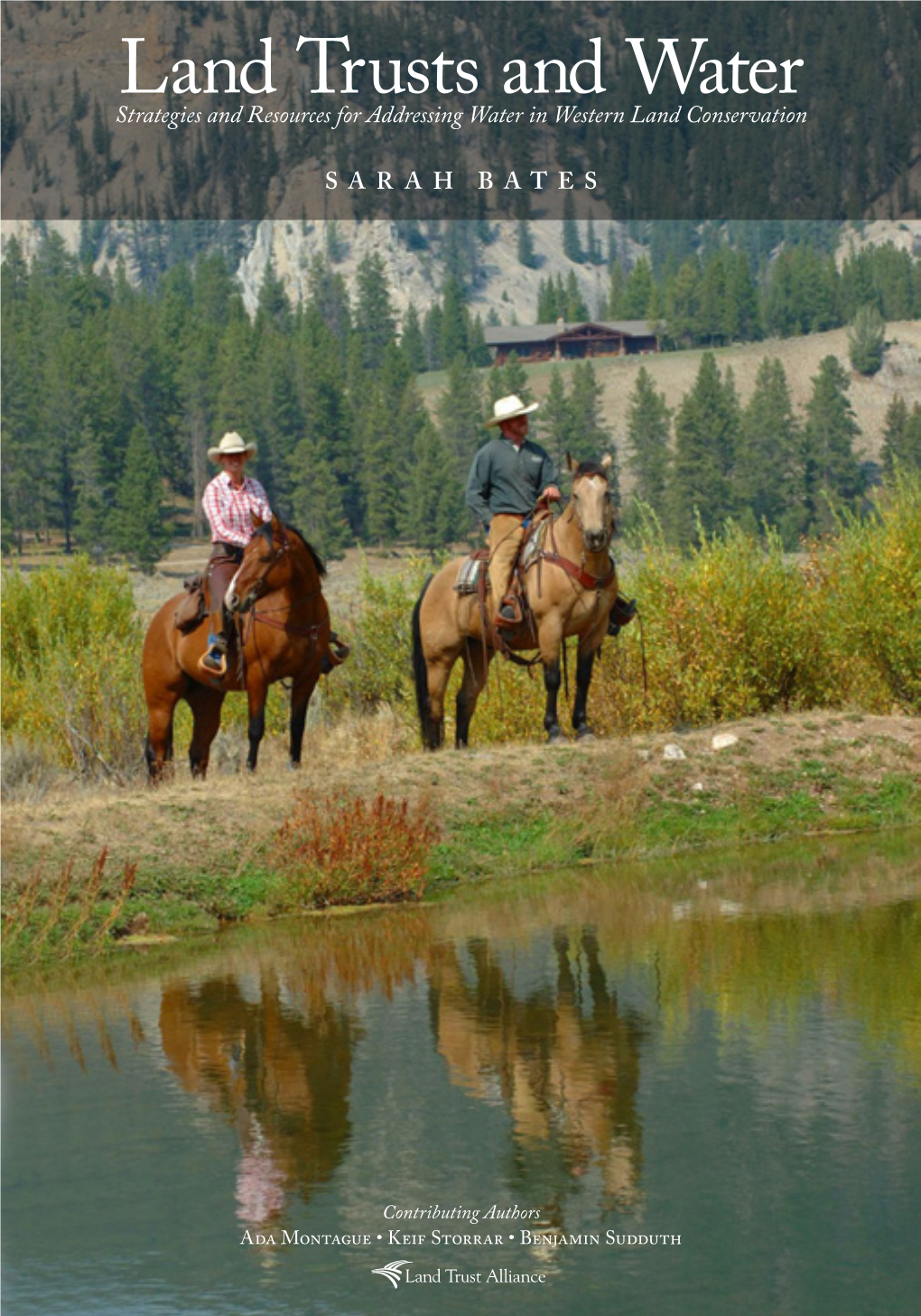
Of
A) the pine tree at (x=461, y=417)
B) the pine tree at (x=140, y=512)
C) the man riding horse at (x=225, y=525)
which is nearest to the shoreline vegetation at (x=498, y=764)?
the man riding horse at (x=225, y=525)

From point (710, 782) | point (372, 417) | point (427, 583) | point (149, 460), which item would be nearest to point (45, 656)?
point (427, 583)

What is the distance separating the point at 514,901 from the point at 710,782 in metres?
3.15

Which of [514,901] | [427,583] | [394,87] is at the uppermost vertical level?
[394,87]

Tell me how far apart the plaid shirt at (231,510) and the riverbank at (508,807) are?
6.71ft

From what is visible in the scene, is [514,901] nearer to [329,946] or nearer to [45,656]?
[329,946]

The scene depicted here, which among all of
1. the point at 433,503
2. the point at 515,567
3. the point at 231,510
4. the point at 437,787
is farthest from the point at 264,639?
the point at 433,503

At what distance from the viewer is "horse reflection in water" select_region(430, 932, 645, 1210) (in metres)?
8.05

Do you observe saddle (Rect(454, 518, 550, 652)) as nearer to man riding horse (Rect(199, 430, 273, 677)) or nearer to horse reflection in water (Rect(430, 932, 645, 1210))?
man riding horse (Rect(199, 430, 273, 677))

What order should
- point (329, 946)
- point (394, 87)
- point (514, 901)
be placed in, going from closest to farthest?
1. point (329, 946)
2. point (514, 901)
3. point (394, 87)

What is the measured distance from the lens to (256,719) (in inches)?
673

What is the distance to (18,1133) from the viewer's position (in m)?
9.00

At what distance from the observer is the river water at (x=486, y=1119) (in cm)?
707

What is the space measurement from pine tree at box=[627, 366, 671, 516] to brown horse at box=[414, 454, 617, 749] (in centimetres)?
12852

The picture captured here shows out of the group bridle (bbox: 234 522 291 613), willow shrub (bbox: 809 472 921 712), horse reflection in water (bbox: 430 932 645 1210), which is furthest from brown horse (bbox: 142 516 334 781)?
willow shrub (bbox: 809 472 921 712)
